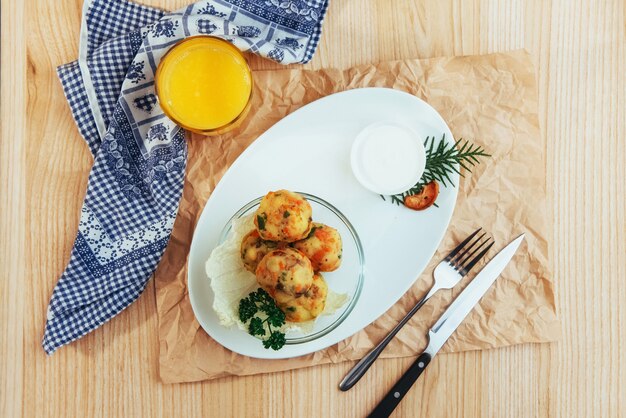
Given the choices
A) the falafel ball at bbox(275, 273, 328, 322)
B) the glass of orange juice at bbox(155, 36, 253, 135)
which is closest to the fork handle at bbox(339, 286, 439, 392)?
the falafel ball at bbox(275, 273, 328, 322)

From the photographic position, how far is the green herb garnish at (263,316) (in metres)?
0.99

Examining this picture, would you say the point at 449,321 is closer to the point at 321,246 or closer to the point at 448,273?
the point at 448,273

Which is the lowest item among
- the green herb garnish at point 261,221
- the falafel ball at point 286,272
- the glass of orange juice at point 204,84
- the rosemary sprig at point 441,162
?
the falafel ball at point 286,272

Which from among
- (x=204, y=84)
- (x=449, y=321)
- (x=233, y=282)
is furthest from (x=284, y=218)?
(x=449, y=321)

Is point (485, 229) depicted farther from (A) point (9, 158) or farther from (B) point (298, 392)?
(A) point (9, 158)

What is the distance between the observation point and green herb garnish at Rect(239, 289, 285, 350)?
99cm

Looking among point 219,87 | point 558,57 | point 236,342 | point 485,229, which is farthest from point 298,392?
point 558,57

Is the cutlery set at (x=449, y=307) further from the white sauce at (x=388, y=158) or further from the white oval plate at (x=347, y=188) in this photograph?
the white sauce at (x=388, y=158)

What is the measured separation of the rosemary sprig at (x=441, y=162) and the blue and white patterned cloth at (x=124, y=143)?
33 centimetres

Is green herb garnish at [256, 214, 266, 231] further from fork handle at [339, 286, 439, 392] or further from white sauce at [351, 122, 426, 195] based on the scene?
fork handle at [339, 286, 439, 392]

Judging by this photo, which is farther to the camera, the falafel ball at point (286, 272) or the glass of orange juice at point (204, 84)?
the glass of orange juice at point (204, 84)

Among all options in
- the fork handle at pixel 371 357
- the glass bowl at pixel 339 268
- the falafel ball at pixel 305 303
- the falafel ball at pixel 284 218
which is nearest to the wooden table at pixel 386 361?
the fork handle at pixel 371 357

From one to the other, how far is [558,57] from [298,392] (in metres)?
0.88

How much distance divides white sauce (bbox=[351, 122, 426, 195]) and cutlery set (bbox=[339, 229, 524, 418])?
0.19m
